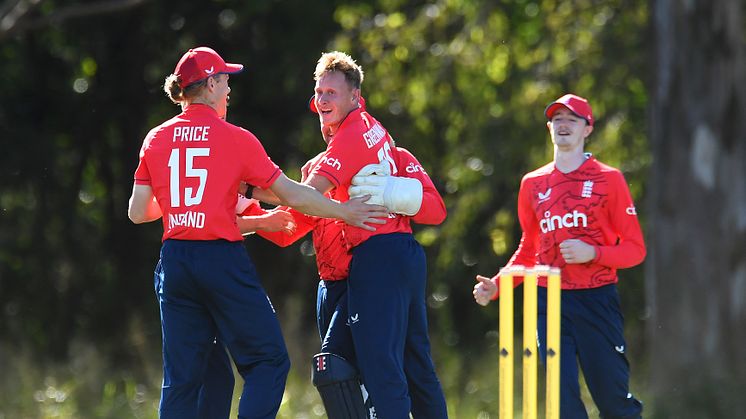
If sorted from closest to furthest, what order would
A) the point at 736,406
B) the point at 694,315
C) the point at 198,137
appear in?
1. the point at 198,137
2. the point at 736,406
3. the point at 694,315

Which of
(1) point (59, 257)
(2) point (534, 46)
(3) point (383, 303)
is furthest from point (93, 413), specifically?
(1) point (59, 257)

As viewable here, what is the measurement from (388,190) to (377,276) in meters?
0.40

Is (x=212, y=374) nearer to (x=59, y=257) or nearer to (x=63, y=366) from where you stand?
(x=63, y=366)

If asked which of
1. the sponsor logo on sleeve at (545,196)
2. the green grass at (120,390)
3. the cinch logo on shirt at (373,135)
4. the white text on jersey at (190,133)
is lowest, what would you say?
the green grass at (120,390)

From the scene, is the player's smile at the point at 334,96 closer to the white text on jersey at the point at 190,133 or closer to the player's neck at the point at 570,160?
the white text on jersey at the point at 190,133

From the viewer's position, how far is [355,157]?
584 cm

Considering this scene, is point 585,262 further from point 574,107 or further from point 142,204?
point 142,204

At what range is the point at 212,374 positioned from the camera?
609 centimetres

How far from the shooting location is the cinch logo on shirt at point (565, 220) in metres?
6.51

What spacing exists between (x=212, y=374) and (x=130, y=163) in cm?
1246

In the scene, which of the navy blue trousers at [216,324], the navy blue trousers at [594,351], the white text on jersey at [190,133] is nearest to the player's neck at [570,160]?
the navy blue trousers at [594,351]

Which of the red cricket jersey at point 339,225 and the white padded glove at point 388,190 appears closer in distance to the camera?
the white padded glove at point 388,190

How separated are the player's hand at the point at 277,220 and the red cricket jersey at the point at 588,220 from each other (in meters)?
1.16

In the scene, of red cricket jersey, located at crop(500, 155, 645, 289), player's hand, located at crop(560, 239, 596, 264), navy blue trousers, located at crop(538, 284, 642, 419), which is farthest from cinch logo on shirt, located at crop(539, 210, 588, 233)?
navy blue trousers, located at crop(538, 284, 642, 419)
